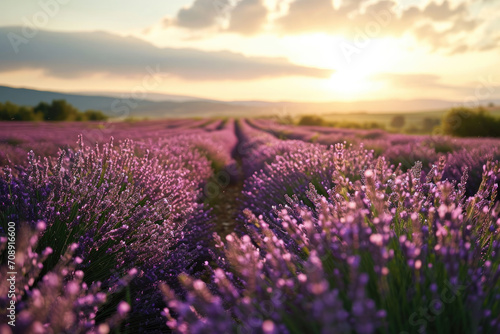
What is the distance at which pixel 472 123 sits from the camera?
884 inches

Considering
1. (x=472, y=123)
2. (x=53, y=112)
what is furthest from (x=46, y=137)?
(x=53, y=112)

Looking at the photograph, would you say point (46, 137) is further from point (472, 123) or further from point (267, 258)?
point (472, 123)

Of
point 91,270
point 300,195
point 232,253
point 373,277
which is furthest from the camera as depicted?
point 300,195

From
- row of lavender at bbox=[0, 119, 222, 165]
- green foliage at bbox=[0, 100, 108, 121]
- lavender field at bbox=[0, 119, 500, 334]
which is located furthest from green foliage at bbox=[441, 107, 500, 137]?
green foliage at bbox=[0, 100, 108, 121]

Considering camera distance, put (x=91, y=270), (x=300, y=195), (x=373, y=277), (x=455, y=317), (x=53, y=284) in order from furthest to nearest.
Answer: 1. (x=300, y=195)
2. (x=91, y=270)
3. (x=373, y=277)
4. (x=455, y=317)
5. (x=53, y=284)

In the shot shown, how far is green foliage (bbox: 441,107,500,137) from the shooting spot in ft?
72.5

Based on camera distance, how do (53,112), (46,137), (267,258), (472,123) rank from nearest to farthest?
1. (267,258)
2. (46,137)
3. (472,123)
4. (53,112)

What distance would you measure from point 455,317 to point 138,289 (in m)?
2.14

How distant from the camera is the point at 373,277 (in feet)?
5.09

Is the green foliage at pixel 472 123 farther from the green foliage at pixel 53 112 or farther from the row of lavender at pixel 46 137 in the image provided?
the green foliage at pixel 53 112

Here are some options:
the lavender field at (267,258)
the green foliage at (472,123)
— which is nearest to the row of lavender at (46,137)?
the lavender field at (267,258)

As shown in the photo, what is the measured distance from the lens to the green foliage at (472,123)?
22.1m

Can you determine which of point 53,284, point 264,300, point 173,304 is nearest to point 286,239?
point 264,300

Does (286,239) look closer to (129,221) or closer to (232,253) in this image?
(232,253)
